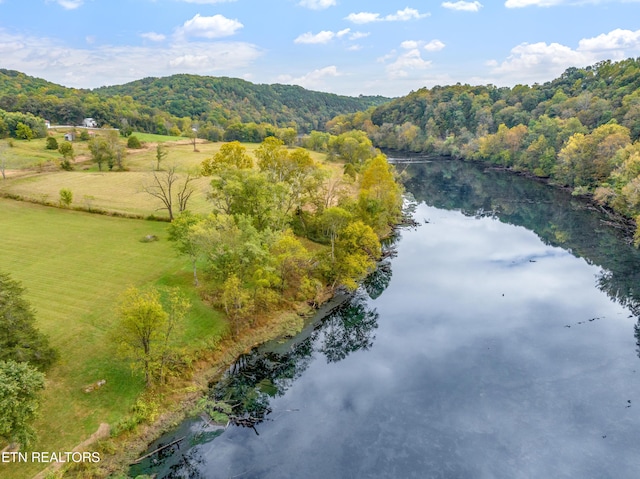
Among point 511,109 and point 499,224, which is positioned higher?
point 511,109

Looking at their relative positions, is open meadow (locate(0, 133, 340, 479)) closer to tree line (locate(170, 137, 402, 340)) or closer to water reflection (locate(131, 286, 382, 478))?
tree line (locate(170, 137, 402, 340))

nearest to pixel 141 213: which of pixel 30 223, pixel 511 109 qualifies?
pixel 30 223

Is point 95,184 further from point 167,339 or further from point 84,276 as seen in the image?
point 167,339

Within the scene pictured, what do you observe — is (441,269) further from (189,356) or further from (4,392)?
(4,392)

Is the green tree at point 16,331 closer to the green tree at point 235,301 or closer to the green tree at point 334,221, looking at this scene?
the green tree at point 235,301

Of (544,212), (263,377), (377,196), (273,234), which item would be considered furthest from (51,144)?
(544,212)

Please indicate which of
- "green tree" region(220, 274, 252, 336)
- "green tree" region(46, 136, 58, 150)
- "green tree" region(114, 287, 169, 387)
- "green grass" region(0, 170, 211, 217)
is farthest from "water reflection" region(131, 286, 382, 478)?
"green tree" region(46, 136, 58, 150)
